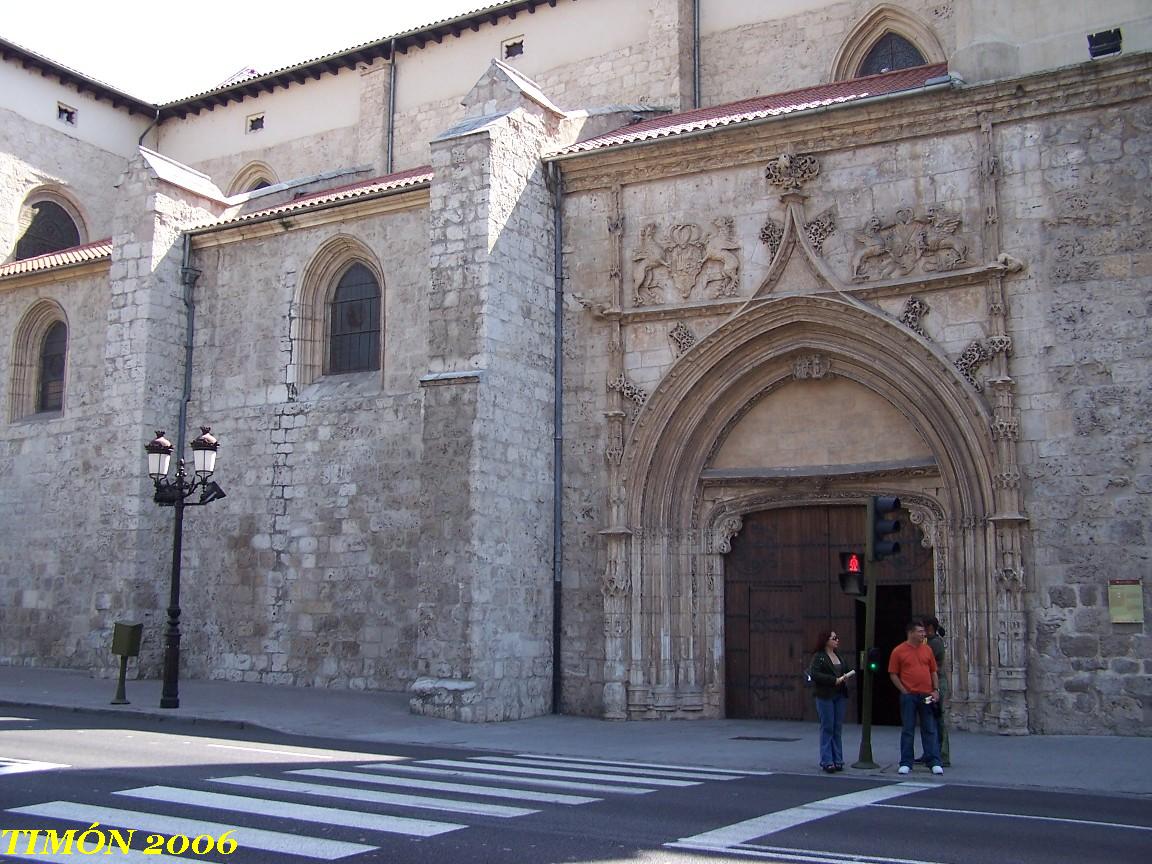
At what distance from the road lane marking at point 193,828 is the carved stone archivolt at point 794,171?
430 inches

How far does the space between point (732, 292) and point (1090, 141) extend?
4560 millimetres

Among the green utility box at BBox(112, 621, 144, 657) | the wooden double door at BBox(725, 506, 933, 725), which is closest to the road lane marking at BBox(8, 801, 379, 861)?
the wooden double door at BBox(725, 506, 933, 725)

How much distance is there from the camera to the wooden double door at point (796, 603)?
571 inches

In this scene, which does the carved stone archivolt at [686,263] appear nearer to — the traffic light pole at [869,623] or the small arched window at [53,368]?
the traffic light pole at [869,623]

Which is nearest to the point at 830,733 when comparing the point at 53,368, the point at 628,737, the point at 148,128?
the point at 628,737

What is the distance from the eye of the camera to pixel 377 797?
8164 millimetres

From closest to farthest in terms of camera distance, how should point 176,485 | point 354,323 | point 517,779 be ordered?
point 517,779, point 176,485, point 354,323

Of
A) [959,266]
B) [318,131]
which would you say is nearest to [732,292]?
[959,266]

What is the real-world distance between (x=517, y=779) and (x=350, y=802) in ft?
6.32

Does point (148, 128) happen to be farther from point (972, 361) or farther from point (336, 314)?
point (972, 361)

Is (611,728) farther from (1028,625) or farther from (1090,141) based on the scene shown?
(1090,141)

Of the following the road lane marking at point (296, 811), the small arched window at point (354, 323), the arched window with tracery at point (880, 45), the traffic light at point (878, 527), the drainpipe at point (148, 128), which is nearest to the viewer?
the road lane marking at point (296, 811)

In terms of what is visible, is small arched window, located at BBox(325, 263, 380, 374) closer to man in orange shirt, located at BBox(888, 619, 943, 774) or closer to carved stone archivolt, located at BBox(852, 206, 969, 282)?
carved stone archivolt, located at BBox(852, 206, 969, 282)

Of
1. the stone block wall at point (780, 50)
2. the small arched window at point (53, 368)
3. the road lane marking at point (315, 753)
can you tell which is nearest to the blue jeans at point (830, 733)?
the road lane marking at point (315, 753)
